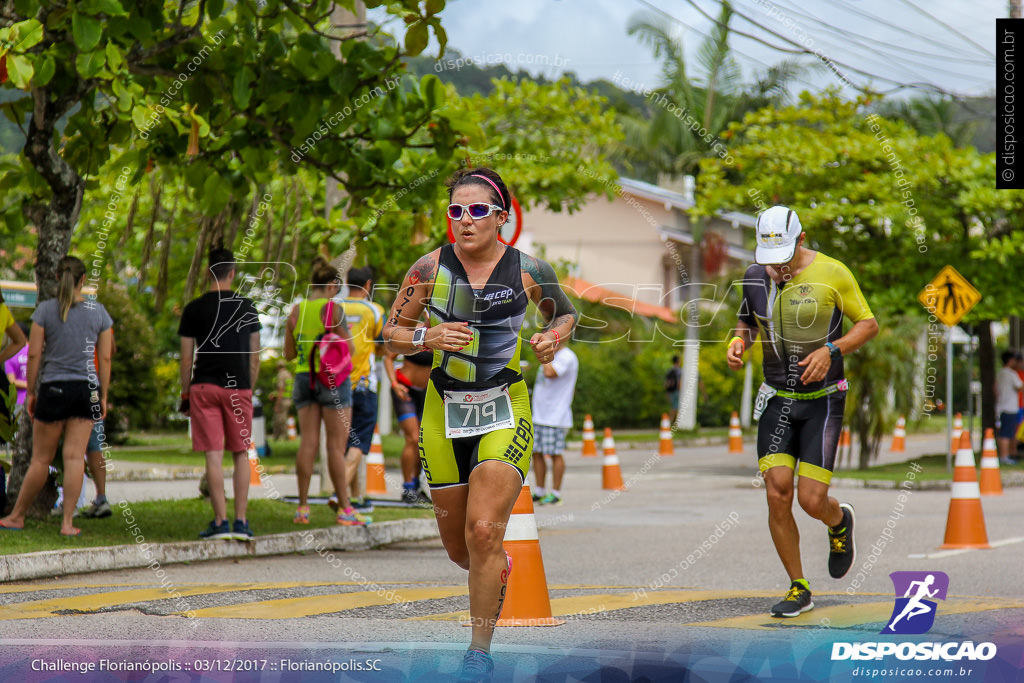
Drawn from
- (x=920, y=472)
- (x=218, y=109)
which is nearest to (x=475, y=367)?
(x=218, y=109)

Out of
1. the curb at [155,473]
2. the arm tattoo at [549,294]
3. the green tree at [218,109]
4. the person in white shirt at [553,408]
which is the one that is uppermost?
the green tree at [218,109]

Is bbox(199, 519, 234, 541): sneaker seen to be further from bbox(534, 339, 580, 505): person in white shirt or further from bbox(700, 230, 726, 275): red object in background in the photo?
bbox(700, 230, 726, 275): red object in background

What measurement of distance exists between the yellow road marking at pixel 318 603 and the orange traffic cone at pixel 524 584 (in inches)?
40.4

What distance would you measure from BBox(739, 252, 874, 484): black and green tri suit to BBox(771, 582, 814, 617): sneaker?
1.98 feet

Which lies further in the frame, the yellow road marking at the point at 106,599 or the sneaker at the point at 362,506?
the sneaker at the point at 362,506

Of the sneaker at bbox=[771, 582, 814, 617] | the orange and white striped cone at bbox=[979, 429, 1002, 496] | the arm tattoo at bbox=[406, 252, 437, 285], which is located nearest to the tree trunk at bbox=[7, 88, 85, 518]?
the arm tattoo at bbox=[406, 252, 437, 285]

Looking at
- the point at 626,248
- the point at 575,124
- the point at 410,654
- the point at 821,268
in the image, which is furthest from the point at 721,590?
the point at 626,248

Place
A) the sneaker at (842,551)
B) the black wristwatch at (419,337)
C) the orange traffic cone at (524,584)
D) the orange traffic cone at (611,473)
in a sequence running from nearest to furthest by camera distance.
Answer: the black wristwatch at (419,337)
the orange traffic cone at (524,584)
the sneaker at (842,551)
the orange traffic cone at (611,473)

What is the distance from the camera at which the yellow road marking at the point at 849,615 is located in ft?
18.9

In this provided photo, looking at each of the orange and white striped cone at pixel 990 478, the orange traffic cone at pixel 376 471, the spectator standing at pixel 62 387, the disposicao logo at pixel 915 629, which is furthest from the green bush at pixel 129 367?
the disposicao logo at pixel 915 629

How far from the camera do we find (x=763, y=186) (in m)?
18.7

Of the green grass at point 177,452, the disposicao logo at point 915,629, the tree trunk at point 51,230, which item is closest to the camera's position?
the disposicao logo at point 915,629

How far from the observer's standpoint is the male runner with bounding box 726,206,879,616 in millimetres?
6355

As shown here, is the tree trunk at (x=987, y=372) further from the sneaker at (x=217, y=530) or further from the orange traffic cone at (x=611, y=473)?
the sneaker at (x=217, y=530)
